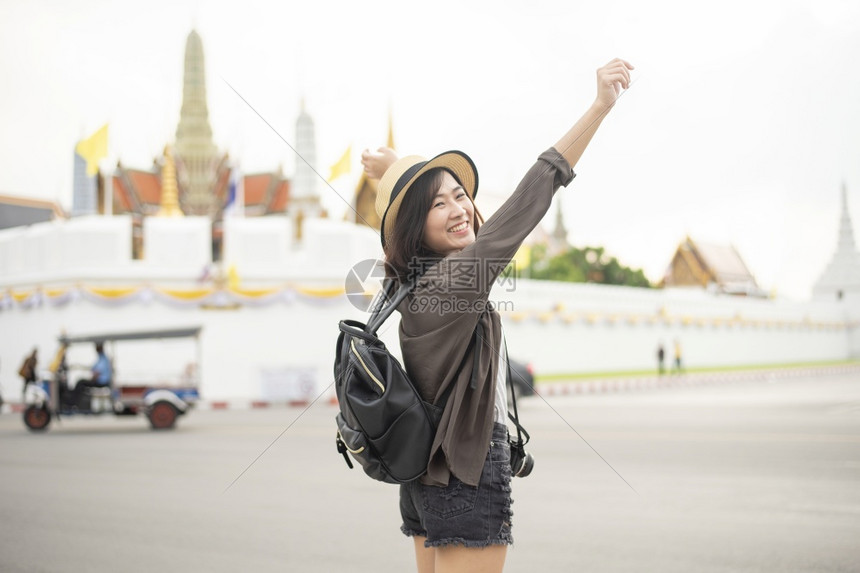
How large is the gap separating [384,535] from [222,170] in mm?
46486

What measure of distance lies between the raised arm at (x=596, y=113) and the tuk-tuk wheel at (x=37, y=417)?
12014mm

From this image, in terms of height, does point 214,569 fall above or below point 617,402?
above

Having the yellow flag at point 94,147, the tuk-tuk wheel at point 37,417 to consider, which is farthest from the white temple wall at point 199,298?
the tuk-tuk wheel at point 37,417

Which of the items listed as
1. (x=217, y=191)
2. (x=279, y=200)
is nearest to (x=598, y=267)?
(x=279, y=200)

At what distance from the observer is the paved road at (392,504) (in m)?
4.10

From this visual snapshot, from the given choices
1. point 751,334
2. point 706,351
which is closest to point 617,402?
point 706,351

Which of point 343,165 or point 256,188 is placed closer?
point 343,165

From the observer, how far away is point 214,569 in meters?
3.94

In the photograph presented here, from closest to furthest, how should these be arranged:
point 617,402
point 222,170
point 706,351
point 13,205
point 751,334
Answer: point 617,402
point 706,351
point 751,334
point 13,205
point 222,170

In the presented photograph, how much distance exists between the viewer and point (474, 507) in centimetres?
180

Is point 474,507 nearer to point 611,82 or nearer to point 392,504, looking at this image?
point 611,82

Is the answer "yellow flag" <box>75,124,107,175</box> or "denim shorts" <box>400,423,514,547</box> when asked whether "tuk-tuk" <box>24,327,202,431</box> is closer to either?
"yellow flag" <box>75,124,107,175</box>

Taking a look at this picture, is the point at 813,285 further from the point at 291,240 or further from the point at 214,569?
the point at 214,569

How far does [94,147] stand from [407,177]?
1950 cm
